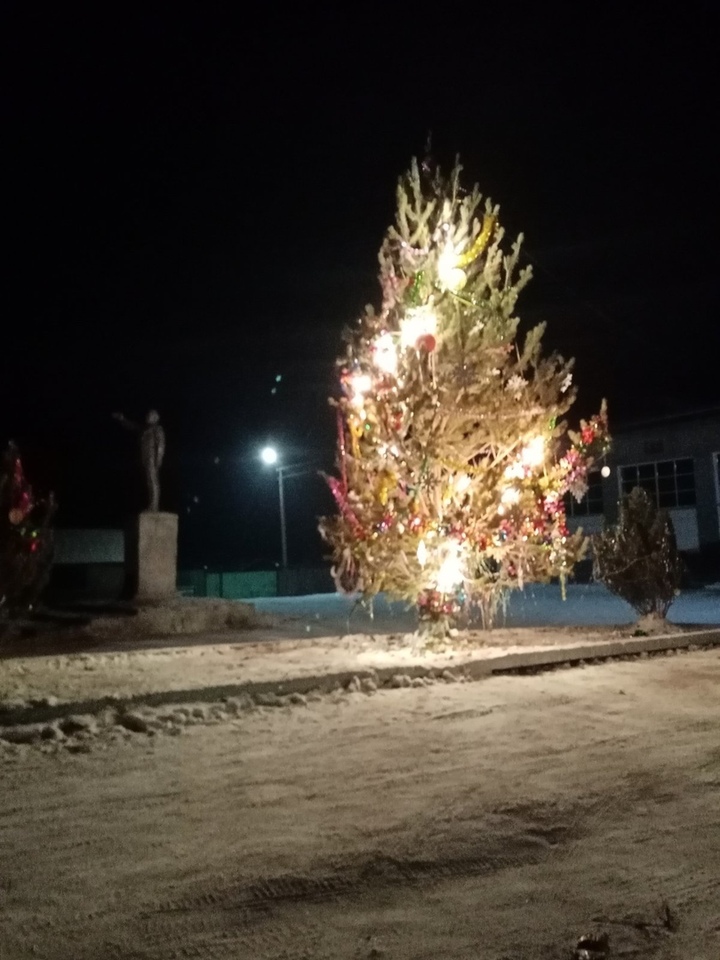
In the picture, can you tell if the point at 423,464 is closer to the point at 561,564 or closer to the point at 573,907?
the point at 561,564

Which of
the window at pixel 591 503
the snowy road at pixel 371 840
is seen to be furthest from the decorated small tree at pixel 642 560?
the window at pixel 591 503

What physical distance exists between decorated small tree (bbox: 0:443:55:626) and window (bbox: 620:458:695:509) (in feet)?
74.2

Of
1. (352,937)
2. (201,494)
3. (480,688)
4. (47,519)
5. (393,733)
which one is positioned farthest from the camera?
(201,494)

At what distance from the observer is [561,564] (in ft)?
40.1

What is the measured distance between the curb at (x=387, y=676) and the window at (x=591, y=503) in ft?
78.4

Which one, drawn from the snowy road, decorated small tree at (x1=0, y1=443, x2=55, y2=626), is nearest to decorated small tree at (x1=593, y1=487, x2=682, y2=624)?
the snowy road

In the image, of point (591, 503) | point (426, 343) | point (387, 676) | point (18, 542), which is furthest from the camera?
point (591, 503)

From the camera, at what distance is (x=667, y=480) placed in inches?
1348

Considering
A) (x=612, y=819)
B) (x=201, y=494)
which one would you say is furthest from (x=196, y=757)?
(x=201, y=494)

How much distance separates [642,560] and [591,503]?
2338cm

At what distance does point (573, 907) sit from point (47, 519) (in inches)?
522

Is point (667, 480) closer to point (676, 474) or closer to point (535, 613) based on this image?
point (676, 474)

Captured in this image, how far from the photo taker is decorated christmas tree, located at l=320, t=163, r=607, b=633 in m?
→ 11.6

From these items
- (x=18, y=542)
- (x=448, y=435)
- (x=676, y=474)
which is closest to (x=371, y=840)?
(x=448, y=435)
